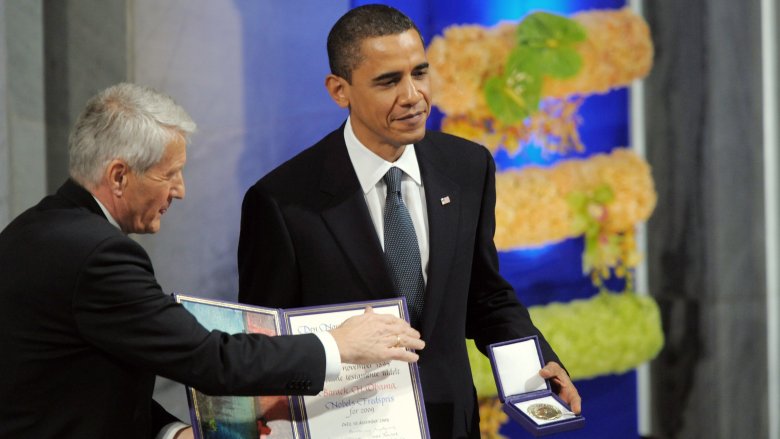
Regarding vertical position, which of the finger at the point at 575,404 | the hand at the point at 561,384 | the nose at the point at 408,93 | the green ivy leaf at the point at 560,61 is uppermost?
the green ivy leaf at the point at 560,61

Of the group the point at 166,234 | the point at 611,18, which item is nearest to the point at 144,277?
the point at 166,234

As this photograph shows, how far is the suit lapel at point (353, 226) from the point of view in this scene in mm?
2295

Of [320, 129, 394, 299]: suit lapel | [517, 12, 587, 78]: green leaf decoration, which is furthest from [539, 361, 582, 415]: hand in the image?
[517, 12, 587, 78]: green leaf decoration

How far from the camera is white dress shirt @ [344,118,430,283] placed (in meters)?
2.36

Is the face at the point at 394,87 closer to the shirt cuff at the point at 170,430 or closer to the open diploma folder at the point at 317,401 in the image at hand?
the open diploma folder at the point at 317,401

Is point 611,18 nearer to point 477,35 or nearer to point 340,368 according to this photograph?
point 477,35

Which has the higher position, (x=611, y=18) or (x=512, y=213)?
(x=611, y=18)

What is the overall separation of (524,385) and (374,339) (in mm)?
417

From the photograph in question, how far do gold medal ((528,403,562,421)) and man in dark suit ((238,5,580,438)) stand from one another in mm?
85

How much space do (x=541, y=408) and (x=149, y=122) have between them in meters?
1.03

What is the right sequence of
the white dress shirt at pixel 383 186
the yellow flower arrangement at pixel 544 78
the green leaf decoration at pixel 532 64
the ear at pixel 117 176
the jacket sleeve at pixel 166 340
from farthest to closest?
the green leaf decoration at pixel 532 64, the yellow flower arrangement at pixel 544 78, the white dress shirt at pixel 383 186, the ear at pixel 117 176, the jacket sleeve at pixel 166 340

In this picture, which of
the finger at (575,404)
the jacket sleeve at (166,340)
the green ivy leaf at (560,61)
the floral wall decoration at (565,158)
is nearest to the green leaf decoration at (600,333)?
the floral wall decoration at (565,158)

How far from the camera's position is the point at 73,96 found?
3.56 metres

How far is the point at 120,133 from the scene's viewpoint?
1.95 metres
